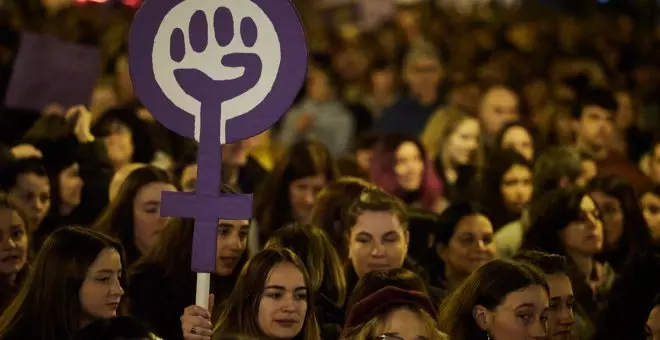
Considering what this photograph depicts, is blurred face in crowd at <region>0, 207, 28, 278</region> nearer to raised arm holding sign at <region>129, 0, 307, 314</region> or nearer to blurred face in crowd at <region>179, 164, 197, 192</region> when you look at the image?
blurred face in crowd at <region>179, 164, 197, 192</region>

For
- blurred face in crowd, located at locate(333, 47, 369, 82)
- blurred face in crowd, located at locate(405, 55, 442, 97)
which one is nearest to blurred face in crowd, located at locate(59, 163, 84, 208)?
blurred face in crowd, located at locate(405, 55, 442, 97)

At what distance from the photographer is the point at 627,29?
74.1 feet

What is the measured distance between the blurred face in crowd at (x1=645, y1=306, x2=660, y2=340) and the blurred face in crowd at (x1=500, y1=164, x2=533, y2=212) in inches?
138

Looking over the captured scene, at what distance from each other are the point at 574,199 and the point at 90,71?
4051mm

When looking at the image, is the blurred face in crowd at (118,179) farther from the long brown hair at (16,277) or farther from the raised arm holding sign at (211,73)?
the raised arm holding sign at (211,73)

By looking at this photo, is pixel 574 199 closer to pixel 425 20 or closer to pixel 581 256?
pixel 581 256

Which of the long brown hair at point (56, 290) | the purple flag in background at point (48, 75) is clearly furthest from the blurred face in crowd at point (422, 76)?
the long brown hair at point (56, 290)

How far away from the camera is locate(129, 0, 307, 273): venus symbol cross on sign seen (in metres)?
7.30

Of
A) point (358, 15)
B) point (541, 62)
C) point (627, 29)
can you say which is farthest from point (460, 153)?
point (358, 15)

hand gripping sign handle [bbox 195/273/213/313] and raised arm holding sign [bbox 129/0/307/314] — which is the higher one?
raised arm holding sign [bbox 129/0/307/314]

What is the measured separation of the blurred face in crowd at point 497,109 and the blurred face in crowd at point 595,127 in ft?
3.82

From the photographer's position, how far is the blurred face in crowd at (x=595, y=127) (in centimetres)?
1395

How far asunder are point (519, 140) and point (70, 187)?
4.50 m

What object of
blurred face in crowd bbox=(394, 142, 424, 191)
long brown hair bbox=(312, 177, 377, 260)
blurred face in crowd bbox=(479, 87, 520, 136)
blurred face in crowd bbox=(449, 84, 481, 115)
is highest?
blurred face in crowd bbox=(449, 84, 481, 115)
